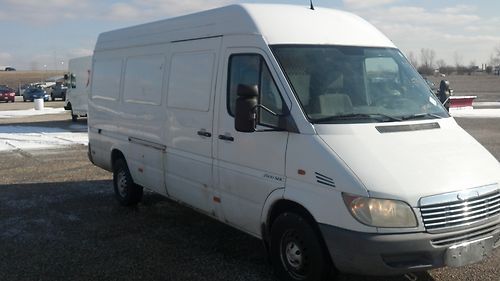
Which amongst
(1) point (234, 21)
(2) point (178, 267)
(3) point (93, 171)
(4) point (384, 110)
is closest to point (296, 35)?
(1) point (234, 21)

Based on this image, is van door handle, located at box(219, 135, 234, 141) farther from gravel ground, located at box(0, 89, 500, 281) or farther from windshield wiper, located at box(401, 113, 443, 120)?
windshield wiper, located at box(401, 113, 443, 120)

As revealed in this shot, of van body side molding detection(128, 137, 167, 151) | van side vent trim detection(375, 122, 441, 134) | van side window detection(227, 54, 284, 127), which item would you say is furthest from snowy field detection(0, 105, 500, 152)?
van side vent trim detection(375, 122, 441, 134)

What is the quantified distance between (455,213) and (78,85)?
22.8 metres

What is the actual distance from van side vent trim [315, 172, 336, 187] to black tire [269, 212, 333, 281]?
0.41m

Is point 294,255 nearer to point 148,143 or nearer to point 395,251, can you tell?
point 395,251

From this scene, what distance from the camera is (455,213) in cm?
405

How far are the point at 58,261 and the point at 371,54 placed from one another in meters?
3.87

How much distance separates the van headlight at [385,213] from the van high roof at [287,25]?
70.2 inches

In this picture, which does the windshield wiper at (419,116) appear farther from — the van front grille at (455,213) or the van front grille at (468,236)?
the van front grille at (468,236)

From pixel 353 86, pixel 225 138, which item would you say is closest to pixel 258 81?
pixel 225 138

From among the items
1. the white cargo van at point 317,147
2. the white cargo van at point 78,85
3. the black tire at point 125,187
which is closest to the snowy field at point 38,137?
the white cargo van at point 78,85

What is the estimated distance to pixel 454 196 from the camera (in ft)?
13.2

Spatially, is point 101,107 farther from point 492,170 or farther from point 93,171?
point 492,170

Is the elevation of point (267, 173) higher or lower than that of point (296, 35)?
lower
